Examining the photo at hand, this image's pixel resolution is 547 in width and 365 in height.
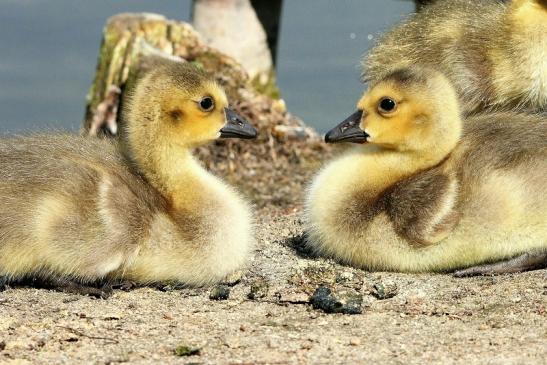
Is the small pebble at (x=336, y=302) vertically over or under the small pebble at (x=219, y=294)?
over

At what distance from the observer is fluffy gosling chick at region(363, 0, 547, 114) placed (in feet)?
18.6

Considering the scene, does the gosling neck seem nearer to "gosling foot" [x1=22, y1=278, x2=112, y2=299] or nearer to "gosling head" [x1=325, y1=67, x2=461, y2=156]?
"gosling foot" [x1=22, y1=278, x2=112, y2=299]

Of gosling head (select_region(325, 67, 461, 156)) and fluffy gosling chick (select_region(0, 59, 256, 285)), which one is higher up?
gosling head (select_region(325, 67, 461, 156))

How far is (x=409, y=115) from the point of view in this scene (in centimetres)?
484

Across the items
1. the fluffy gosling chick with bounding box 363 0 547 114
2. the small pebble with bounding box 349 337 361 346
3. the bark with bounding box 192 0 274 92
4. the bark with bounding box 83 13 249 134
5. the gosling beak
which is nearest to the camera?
the small pebble with bounding box 349 337 361 346

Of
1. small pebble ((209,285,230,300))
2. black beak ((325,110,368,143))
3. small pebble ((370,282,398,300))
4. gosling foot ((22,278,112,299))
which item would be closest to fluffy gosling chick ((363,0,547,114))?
black beak ((325,110,368,143))

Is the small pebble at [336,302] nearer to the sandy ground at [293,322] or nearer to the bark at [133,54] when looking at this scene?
the sandy ground at [293,322]

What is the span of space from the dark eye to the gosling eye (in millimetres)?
831

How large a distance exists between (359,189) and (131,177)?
1.12 m

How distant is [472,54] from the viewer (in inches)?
227

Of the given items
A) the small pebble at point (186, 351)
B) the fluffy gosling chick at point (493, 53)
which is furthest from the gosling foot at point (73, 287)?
the fluffy gosling chick at point (493, 53)

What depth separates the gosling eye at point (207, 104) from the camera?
4770mm

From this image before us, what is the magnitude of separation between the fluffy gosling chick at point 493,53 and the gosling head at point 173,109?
1187 millimetres

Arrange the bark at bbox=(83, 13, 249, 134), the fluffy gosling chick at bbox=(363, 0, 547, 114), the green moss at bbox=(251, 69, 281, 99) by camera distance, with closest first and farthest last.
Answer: the fluffy gosling chick at bbox=(363, 0, 547, 114), the bark at bbox=(83, 13, 249, 134), the green moss at bbox=(251, 69, 281, 99)
